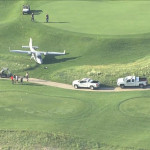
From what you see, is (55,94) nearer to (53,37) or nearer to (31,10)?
(53,37)

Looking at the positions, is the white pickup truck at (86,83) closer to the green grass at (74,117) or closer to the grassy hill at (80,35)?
the green grass at (74,117)

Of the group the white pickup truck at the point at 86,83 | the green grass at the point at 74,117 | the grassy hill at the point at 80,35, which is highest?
the grassy hill at the point at 80,35

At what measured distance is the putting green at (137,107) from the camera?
171 feet

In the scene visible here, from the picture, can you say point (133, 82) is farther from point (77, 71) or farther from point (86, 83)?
point (77, 71)

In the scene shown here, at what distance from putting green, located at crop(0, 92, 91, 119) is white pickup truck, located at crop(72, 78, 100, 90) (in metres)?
5.72

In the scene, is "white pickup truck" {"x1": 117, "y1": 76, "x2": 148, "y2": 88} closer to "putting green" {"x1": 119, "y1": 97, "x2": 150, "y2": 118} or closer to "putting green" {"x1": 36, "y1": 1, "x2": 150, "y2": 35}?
"putting green" {"x1": 119, "y1": 97, "x2": 150, "y2": 118}

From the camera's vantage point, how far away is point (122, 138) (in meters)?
45.9

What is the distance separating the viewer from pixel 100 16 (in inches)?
3597

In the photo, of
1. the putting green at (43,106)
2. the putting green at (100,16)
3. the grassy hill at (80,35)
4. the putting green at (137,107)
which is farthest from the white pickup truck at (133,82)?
the putting green at (100,16)

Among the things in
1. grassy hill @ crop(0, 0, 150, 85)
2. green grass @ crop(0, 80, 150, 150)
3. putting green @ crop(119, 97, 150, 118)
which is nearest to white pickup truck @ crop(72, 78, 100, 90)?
green grass @ crop(0, 80, 150, 150)

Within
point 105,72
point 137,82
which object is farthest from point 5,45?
point 137,82

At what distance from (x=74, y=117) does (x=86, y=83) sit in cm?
1211

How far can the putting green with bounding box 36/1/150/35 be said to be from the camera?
82688mm

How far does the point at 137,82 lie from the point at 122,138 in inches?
687
